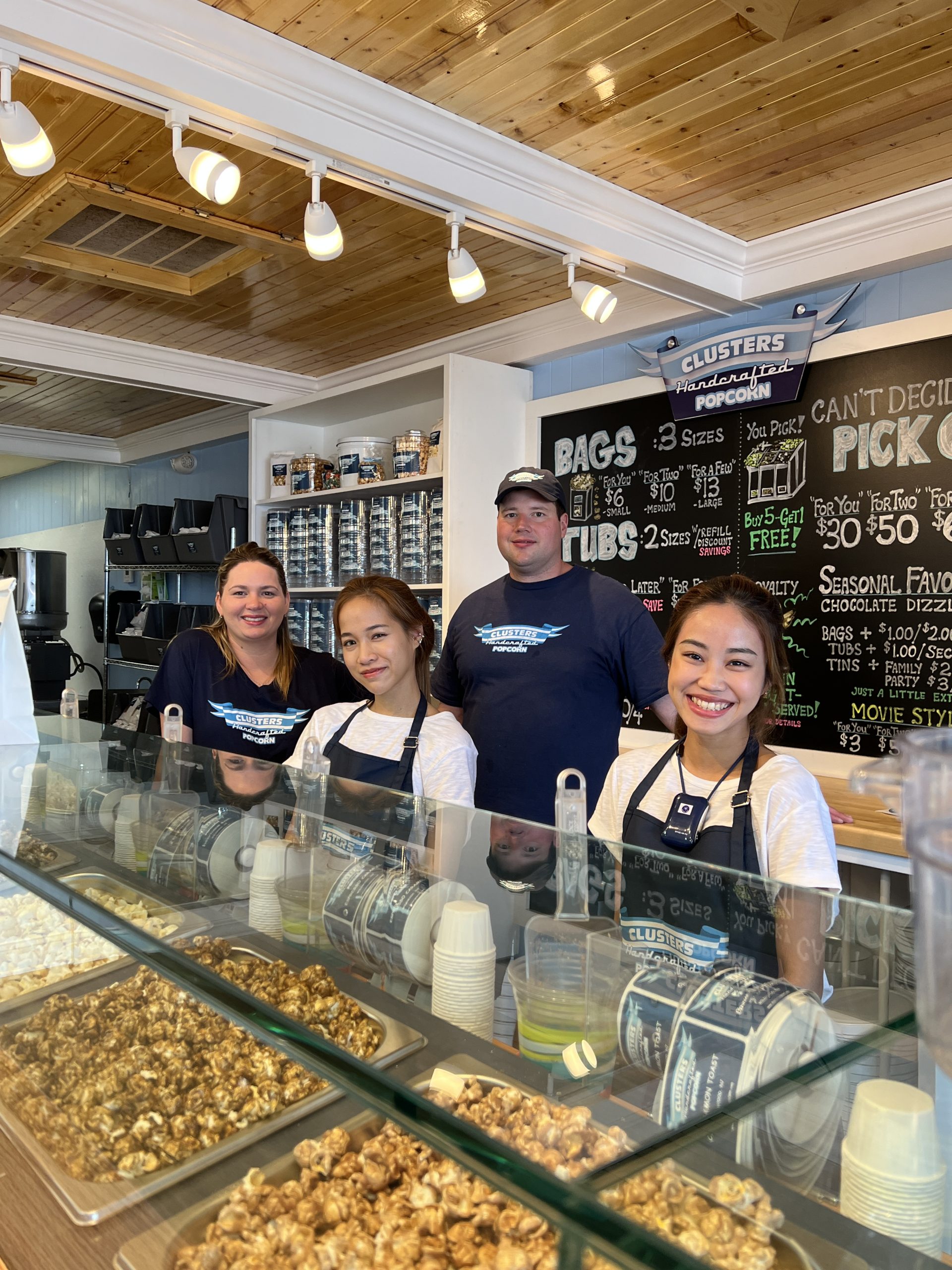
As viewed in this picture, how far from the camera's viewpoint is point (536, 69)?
229 centimetres

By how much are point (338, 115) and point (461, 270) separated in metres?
0.50

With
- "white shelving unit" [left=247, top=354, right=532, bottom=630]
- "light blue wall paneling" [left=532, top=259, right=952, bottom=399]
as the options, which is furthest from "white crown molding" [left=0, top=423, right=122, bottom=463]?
"light blue wall paneling" [left=532, top=259, right=952, bottom=399]

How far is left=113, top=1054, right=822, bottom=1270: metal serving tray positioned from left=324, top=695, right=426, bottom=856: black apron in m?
0.40

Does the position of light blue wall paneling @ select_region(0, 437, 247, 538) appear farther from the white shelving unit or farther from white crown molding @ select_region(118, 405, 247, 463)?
the white shelving unit

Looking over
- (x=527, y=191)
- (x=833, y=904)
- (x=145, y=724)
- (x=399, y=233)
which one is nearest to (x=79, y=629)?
(x=145, y=724)

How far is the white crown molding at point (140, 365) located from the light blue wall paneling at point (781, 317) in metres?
1.66

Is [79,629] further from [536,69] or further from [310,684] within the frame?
[536,69]

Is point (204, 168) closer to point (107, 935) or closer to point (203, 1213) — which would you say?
point (107, 935)

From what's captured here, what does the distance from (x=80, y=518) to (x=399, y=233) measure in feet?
18.4

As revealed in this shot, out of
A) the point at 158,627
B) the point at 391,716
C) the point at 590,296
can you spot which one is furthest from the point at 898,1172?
the point at 158,627

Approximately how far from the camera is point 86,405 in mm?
6160

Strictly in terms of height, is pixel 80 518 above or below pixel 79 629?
above

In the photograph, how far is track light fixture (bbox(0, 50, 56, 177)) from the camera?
6.50 feet

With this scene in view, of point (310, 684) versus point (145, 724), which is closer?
point (310, 684)
